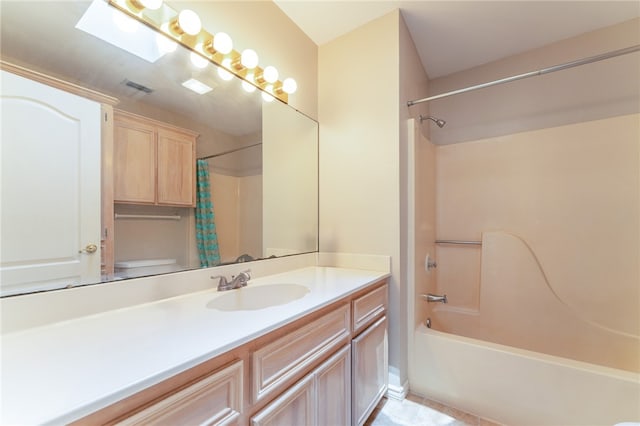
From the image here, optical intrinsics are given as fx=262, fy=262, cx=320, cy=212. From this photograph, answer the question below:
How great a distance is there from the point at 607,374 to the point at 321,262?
1.54 m

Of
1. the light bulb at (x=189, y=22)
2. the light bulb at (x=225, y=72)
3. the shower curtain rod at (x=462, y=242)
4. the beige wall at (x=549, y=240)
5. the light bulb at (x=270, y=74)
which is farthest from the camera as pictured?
the shower curtain rod at (x=462, y=242)

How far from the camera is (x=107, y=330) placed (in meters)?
0.73

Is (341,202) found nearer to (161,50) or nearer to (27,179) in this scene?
(161,50)

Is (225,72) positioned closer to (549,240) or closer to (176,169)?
(176,169)

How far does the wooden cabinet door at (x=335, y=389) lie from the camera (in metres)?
1.01

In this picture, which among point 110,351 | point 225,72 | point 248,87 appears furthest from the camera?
point 248,87

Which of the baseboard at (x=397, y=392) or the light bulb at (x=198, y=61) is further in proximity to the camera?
the baseboard at (x=397, y=392)

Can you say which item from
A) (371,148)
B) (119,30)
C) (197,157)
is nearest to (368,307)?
(371,148)

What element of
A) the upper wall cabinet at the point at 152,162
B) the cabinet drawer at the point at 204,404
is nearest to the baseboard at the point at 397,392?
the cabinet drawer at the point at 204,404

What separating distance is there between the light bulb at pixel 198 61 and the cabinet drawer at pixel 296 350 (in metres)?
1.24

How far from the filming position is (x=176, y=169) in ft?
3.67

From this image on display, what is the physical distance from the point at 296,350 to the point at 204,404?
338mm

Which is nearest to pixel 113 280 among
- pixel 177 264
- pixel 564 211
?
pixel 177 264

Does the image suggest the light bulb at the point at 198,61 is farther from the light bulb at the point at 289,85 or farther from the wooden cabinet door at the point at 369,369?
the wooden cabinet door at the point at 369,369
